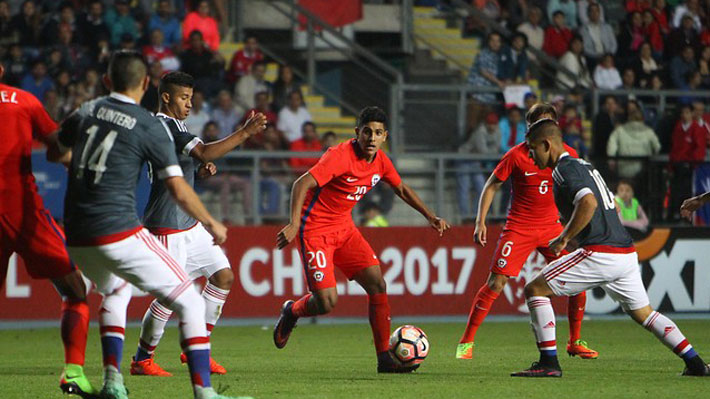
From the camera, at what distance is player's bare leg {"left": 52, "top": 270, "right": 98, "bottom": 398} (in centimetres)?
766

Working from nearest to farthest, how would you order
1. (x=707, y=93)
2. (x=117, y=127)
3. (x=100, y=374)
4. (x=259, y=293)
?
(x=117, y=127) → (x=100, y=374) → (x=259, y=293) → (x=707, y=93)

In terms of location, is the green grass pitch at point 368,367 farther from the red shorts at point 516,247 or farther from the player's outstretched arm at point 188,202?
the player's outstretched arm at point 188,202

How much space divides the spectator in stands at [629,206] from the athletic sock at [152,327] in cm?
967

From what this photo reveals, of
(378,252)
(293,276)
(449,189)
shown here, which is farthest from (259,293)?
(449,189)

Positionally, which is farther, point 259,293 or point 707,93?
point 707,93

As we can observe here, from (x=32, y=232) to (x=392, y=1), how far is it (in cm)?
1689

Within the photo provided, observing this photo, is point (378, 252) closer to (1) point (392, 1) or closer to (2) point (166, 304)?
(1) point (392, 1)

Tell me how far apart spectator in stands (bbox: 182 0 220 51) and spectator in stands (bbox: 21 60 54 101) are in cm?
257

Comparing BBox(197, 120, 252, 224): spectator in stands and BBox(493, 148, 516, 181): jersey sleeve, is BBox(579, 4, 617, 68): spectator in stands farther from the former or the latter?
BBox(493, 148, 516, 181): jersey sleeve

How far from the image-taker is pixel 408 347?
10.1 metres

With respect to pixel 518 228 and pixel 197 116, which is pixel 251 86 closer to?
pixel 197 116

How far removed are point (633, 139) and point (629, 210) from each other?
197cm

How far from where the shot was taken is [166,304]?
7.28 m

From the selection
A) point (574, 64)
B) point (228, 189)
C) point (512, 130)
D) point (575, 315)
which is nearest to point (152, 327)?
point (575, 315)
